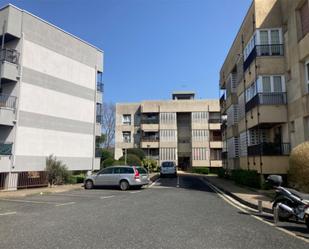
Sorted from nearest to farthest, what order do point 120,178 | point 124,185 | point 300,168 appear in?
point 300,168
point 124,185
point 120,178

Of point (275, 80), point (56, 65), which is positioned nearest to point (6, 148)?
point (56, 65)

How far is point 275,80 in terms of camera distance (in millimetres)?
21547

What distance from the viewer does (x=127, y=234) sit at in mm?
7676

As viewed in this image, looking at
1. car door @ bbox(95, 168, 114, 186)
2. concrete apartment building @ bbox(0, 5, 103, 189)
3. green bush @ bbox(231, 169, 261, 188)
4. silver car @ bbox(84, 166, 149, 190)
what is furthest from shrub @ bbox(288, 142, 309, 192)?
concrete apartment building @ bbox(0, 5, 103, 189)

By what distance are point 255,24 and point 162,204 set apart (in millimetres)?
14675

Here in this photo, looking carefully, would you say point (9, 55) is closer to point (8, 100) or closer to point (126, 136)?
point (8, 100)

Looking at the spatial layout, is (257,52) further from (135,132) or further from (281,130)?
(135,132)

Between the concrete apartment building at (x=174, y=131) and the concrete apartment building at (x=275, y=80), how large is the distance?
33.7 metres

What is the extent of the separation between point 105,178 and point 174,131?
3942 cm

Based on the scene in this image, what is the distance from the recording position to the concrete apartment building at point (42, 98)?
2456 cm

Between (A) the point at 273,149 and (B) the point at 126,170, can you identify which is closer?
(A) the point at 273,149

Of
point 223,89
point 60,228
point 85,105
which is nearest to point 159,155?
point 223,89

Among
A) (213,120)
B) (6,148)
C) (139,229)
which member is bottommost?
(139,229)

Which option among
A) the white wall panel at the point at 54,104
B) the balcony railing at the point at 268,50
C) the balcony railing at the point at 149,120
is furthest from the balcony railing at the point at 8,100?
the balcony railing at the point at 149,120
